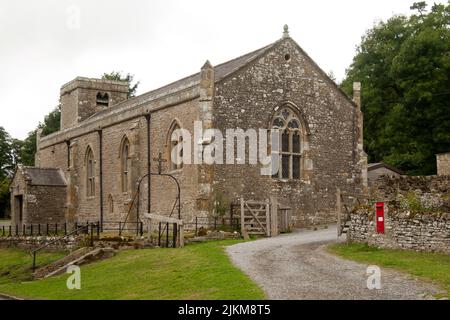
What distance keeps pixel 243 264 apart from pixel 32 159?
220 ft

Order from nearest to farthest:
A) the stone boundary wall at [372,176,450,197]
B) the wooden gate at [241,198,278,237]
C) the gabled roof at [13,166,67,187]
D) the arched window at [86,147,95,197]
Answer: the stone boundary wall at [372,176,450,197], the wooden gate at [241,198,278,237], the arched window at [86,147,95,197], the gabled roof at [13,166,67,187]

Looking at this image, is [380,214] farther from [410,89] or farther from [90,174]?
[90,174]

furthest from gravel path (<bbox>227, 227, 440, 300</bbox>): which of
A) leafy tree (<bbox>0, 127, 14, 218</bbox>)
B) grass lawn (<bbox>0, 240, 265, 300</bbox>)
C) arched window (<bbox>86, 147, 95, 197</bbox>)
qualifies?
leafy tree (<bbox>0, 127, 14, 218</bbox>)

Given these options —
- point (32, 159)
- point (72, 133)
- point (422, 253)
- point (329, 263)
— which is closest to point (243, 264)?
point (329, 263)

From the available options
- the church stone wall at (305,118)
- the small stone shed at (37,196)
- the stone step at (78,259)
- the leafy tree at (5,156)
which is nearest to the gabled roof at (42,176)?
the small stone shed at (37,196)

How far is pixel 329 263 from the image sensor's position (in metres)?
20.6

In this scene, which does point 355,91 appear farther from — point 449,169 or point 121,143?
point 121,143

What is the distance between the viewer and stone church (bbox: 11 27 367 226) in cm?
3356

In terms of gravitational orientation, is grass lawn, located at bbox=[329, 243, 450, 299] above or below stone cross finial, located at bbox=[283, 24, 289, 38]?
below

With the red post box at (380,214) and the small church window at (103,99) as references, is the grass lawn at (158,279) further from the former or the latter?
the small church window at (103,99)

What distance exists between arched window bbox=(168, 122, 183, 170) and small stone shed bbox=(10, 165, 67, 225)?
15.0 metres

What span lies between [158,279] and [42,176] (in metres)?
30.6

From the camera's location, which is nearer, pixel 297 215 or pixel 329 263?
pixel 329 263

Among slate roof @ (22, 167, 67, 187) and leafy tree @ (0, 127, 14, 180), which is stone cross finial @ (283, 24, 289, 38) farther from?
leafy tree @ (0, 127, 14, 180)
